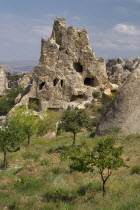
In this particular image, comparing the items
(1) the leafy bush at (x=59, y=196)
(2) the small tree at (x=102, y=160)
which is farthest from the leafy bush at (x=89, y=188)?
(2) the small tree at (x=102, y=160)

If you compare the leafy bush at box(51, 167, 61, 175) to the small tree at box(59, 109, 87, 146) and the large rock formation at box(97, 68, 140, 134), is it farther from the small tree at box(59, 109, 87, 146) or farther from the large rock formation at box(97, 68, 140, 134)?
the large rock formation at box(97, 68, 140, 134)

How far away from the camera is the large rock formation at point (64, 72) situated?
40.1m

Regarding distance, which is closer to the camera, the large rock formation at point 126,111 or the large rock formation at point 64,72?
the large rock formation at point 126,111

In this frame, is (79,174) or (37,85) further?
(37,85)

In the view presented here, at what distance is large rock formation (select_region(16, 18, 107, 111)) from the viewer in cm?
4009

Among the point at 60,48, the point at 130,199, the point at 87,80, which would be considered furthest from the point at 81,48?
the point at 130,199

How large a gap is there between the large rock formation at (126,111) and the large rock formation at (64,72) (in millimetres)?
19252

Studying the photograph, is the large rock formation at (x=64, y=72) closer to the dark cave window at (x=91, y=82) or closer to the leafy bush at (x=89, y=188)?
the dark cave window at (x=91, y=82)

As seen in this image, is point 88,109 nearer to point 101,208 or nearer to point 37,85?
point 37,85

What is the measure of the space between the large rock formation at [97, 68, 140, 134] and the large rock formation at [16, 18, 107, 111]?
19.3m

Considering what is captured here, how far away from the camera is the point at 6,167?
674 inches

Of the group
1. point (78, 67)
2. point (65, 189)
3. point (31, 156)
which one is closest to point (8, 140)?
point (31, 156)

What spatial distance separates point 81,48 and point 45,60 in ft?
22.4

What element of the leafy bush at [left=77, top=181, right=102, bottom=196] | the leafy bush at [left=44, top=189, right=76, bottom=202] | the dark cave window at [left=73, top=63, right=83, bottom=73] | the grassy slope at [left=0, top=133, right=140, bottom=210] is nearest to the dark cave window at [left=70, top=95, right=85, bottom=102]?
the dark cave window at [left=73, top=63, right=83, bottom=73]
